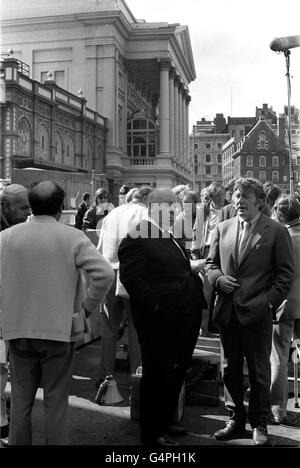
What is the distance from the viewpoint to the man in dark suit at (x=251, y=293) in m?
3.85

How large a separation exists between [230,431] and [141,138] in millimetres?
42432

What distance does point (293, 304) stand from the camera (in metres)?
4.48

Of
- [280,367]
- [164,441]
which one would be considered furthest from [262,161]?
[164,441]

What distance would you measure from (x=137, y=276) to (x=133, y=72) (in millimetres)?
46902

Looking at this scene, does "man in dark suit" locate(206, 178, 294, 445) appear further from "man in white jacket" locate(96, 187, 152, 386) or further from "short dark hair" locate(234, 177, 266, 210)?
"man in white jacket" locate(96, 187, 152, 386)

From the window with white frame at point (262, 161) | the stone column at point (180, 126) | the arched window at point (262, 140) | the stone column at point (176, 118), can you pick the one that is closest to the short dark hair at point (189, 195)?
the window with white frame at point (262, 161)

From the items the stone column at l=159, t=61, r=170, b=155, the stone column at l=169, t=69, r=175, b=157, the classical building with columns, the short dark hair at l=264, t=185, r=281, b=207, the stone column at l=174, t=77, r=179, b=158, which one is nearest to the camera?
the short dark hair at l=264, t=185, r=281, b=207

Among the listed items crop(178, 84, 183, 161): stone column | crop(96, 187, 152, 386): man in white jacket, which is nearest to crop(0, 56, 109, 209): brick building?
crop(178, 84, 183, 161): stone column

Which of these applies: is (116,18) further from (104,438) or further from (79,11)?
(104,438)

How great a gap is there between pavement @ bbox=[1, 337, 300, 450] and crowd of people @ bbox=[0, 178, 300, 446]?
150 millimetres

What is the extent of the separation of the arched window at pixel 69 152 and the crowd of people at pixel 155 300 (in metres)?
29.5

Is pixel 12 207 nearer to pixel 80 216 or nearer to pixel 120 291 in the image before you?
pixel 120 291

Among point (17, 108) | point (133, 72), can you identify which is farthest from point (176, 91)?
point (17, 108)

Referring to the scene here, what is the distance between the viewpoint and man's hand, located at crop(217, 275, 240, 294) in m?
3.89
